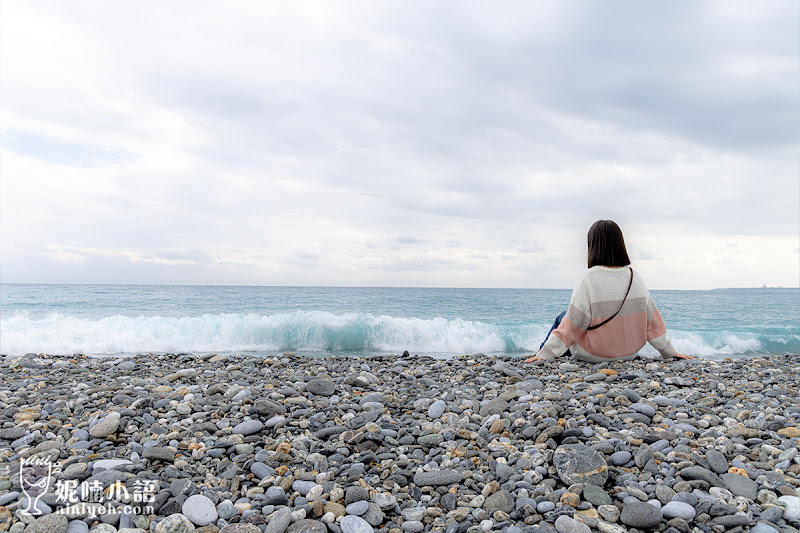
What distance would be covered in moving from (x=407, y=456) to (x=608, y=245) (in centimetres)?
379

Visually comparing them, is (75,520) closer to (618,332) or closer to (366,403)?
(366,403)

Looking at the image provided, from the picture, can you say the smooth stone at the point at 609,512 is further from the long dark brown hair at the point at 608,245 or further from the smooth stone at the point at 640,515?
the long dark brown hair at the point at 608,245

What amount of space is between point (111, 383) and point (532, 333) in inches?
399

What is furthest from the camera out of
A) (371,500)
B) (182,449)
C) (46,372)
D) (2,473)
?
(46,372)

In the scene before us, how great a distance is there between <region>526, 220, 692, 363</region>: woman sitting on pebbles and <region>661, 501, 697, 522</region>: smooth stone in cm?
336

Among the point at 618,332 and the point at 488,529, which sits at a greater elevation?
the point at 618,332

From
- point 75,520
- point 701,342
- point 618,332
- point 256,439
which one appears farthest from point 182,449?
point 701,342

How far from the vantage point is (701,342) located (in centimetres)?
1308

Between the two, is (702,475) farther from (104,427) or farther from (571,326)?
(104,427)

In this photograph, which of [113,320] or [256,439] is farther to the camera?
[113,320]

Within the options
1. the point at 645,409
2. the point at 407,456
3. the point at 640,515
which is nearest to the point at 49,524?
the point at 407,456

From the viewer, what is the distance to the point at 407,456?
296cm

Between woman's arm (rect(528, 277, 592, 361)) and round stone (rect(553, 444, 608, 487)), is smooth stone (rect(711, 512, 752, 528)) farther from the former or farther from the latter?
woman's arm (rect(528, 277, 592, 361))

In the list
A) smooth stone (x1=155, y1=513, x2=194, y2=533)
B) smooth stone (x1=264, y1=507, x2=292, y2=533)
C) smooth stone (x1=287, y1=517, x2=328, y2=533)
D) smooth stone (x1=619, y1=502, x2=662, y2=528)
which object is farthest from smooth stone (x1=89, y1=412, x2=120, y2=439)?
smooth stone (x1=619, y1=502, x2=662, y2=528)
